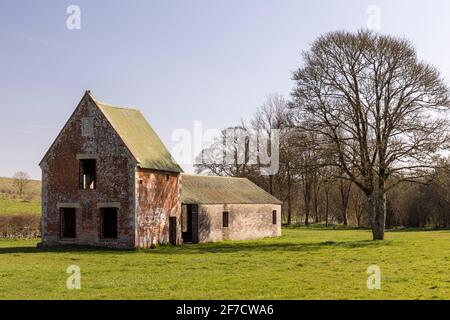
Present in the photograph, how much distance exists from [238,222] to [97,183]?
590 inches

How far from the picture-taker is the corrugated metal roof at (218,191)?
41.7 meters

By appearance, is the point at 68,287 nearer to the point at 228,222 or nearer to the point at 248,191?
the point at 228,222

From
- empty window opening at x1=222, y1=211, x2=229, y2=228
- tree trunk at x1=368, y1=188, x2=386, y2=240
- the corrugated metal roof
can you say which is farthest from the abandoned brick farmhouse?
tree trunk at x1=368, y1=188, x2=386, y2=240

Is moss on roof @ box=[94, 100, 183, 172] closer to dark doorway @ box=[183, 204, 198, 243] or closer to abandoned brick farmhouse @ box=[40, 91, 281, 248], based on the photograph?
abandoned brick farmhouse @ box=[40, 91, 281, 248]

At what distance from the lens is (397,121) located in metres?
37.1

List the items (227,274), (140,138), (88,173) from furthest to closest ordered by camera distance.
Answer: (88,173) → (140,138) → (227,274)

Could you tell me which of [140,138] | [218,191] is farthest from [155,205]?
[218,191]

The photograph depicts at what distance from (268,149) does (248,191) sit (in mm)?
23098

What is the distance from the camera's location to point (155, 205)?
116 ft

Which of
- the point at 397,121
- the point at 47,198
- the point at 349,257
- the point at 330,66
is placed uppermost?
the point at 330,66

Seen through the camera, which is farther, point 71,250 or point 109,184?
point 109,184

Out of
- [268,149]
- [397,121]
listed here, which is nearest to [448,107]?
[397,121]

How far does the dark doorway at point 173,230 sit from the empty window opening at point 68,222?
624 centimetres

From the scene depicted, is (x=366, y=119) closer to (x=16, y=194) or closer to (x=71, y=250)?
→ (x=71, y=250)
